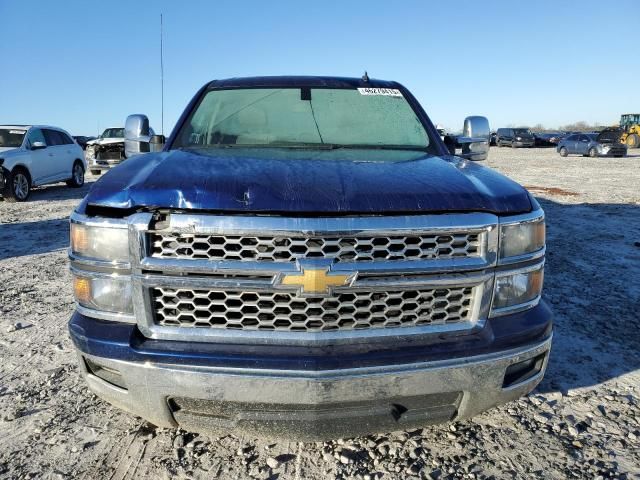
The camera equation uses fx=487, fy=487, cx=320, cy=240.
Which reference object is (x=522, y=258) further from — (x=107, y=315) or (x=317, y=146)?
(x=107, y=315)

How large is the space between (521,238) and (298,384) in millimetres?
1069

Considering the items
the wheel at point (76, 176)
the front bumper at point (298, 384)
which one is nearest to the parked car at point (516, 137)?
the wheel at point (76, 176)

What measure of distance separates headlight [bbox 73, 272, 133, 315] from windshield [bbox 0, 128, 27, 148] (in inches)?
454

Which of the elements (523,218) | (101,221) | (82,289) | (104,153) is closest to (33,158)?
(104,153)

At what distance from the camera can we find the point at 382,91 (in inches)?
140

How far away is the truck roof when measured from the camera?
138 inches

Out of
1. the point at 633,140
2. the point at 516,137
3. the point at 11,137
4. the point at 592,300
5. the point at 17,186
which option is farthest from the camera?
the point at 516,137

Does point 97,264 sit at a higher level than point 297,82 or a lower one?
lower

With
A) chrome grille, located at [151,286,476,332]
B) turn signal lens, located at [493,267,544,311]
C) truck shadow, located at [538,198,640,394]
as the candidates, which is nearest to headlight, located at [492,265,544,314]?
turn signal lens, located at [493,267,544,311]

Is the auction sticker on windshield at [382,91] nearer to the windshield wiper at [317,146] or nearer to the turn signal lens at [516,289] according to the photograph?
the windshield wiper at [317,146]

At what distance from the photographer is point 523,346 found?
1.95m

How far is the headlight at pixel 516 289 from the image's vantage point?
6.47 feet

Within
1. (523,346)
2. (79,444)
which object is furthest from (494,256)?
(79,444)

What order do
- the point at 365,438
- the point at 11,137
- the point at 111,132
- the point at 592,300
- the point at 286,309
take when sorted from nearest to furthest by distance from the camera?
the point at 286,309 < the point at 365,438 < the point at 592,300 < the point at 11,137 < the point at 111,132
